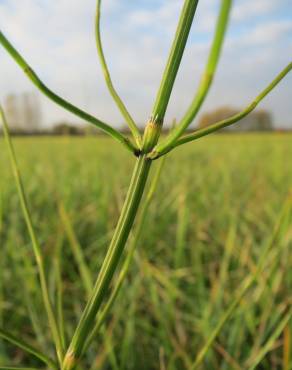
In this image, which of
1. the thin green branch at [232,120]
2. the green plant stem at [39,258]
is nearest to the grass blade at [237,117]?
the thin green branch at [232,120]

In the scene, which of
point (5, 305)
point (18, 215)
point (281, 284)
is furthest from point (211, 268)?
point (18, 215)

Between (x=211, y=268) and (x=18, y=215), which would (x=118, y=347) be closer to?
(x=211, y=268)

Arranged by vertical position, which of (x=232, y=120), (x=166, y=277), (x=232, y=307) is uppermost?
(x=232, y=120)

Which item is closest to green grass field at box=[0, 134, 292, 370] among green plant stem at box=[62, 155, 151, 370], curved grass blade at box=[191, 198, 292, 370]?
curved grass blade at box=[191, 198, 292, 370]

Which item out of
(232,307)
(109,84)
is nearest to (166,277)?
(232,307)

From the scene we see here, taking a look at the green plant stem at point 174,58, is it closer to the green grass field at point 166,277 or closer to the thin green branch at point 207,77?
the thin green branch at point 207,77

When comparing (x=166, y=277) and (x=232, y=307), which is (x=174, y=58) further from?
(x=166, y=277)
